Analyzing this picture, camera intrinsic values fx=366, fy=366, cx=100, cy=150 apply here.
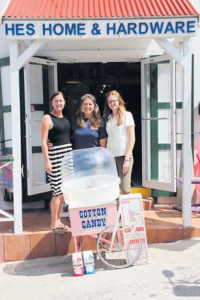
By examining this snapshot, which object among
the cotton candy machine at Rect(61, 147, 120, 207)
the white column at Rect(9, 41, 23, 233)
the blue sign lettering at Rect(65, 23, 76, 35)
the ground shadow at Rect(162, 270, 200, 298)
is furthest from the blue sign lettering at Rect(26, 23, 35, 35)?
the ground shadow at Rect(162, 270, 200, 298)

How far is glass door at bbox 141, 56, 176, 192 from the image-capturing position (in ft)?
19.5

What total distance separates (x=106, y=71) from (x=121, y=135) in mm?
2775

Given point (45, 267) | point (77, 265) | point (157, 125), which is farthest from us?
point (157, 125)

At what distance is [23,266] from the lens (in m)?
4.42

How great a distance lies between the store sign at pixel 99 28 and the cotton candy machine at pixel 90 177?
1.45m

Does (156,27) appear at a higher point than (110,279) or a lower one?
higher

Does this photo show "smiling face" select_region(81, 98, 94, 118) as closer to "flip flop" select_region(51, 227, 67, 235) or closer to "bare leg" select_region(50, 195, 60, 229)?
"bare leg" select_region(50, 195, 60, 229)

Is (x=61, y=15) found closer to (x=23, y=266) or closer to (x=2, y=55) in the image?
(x=2, y=55)

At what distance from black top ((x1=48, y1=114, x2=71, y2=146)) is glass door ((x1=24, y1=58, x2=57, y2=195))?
4.05 feet

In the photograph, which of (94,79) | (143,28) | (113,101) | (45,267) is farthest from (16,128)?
(94,79)

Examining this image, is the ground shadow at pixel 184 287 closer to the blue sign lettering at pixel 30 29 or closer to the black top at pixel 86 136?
the black top at pixel 86 136

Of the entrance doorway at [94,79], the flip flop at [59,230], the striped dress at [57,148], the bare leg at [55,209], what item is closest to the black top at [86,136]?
the striped dress at [57,148]

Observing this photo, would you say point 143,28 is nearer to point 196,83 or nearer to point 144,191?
Answer: point 196,83

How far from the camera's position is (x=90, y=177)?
13.5 feet
